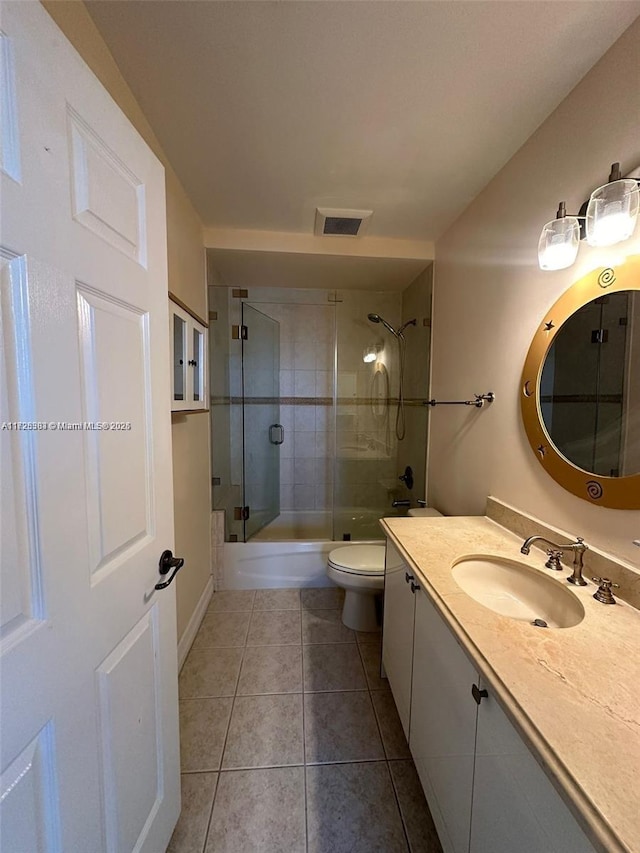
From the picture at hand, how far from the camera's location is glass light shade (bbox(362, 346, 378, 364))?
3.05 metres

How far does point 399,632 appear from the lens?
4.50 feet

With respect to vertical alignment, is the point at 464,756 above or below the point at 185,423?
below

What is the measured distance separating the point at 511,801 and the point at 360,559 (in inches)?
57.4

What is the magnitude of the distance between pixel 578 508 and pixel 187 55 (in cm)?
191

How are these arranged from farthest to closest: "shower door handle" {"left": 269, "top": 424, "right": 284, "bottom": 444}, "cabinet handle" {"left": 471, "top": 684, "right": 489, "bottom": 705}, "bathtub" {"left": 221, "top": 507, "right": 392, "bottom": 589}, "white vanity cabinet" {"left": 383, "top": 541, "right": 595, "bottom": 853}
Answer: "shower door handle" {"left": 269, "top": 424, "right": 284, "bottom": 444} < "bathtub" {"left": 221, "top": 507, "right": 392, "bottom": 589} < "cabinet handle" {"left": 471, "top": 684, "right": 489, "bottom": 705} < "white vanity cabinet" {"left": 383, "top": 541, "right": 595, "bottom": 853}

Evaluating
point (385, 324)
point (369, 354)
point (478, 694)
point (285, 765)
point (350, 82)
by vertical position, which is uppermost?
point (350, 82)

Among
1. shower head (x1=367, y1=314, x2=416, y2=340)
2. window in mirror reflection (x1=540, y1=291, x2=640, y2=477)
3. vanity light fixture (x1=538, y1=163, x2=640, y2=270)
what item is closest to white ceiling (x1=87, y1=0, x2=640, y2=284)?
vanity light fixture (x1=538, y1=163, x2=640, y2=270)

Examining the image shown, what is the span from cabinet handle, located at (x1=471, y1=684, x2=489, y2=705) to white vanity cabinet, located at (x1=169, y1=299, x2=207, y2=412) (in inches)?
58.3

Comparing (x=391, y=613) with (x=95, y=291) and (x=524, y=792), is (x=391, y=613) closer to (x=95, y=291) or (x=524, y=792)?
(x=524, y=792)

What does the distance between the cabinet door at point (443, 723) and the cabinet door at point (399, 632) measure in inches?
2.6

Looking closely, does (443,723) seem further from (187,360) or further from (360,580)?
(187,360)

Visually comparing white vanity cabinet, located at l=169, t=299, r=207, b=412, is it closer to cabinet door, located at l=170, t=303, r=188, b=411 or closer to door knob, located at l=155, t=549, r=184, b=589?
cabinet door, located at l=170, t=303, r=188, b=411

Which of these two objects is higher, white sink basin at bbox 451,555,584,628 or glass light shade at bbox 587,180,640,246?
glass light shade at bbox 587,180,640,246

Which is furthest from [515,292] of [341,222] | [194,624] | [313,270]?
[194,624]
